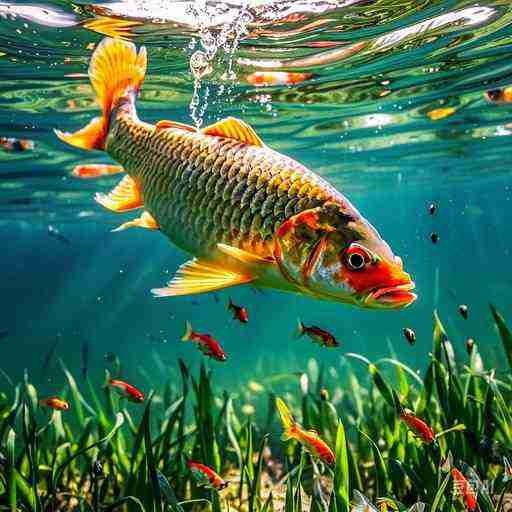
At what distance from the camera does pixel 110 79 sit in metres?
4.16

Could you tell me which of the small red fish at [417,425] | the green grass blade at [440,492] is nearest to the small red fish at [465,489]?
the green grass blade at [440,492]

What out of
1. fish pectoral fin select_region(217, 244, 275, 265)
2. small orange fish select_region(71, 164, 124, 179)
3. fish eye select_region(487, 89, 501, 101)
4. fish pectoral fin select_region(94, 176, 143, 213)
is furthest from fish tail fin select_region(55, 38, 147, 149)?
small orange fish select_region(71, 164, 124, 179)

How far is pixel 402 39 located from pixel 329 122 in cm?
702

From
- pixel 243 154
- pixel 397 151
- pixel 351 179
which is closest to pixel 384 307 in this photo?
pixel 243 154

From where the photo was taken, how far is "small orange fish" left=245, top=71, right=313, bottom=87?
1186 centimetres

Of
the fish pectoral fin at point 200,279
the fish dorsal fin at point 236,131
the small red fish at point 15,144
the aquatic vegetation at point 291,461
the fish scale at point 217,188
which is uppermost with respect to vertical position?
the fish dorsal fin at point 236,131

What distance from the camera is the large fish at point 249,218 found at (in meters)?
2.68

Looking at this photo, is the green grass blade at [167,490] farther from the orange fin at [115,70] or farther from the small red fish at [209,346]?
the orange fin at [115,70]

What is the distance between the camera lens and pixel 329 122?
1719 centimetres

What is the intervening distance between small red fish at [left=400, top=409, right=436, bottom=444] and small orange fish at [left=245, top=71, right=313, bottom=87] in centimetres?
928

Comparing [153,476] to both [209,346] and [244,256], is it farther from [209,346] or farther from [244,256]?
[244,256]

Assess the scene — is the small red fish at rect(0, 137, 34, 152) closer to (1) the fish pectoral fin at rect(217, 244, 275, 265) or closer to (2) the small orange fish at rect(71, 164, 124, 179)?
(2) the small orange fish at rect(71, 164, 124, 179)

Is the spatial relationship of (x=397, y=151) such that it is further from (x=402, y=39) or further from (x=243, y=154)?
(x=243, y=154)

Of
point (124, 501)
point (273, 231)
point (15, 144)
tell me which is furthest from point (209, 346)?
point (15, 144)
